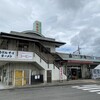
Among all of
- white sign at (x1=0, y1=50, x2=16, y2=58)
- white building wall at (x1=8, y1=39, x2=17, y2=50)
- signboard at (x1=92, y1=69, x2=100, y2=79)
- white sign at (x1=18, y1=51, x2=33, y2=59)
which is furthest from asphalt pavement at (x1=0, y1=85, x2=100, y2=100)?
signboard at (x1=92, y1=69, x2=100, y2=79)

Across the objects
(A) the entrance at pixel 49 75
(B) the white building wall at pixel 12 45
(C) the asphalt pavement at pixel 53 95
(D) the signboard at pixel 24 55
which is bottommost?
(C) the asphalt pavement at pixel 53 95

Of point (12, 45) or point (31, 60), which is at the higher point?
point (12, 45)

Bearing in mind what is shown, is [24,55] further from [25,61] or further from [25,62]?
[25,62]

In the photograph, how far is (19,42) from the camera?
21.4 meters

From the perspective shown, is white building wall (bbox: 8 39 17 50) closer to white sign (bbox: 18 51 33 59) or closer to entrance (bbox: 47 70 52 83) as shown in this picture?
white sign (bbox: 18 51 33 59)

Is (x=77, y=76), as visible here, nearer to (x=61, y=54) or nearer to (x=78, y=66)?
(x=78, y=66)

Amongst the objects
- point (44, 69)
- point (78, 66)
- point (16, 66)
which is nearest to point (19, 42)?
point (16, 66)

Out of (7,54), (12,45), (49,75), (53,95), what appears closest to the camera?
(53,95)

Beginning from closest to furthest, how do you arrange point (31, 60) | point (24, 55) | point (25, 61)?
point (24, 55)
point (25, 61)
point (31, 60)

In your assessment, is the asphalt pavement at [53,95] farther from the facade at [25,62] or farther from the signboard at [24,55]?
the signboard at [24,55]

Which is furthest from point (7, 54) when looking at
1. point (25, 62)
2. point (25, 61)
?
point (25, 62)

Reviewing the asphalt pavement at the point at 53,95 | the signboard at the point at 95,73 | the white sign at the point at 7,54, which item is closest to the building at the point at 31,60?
the white sign at the point at 7,54

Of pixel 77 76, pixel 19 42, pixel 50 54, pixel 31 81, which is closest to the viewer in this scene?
pixel 31 81

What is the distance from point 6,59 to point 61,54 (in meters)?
10.9
